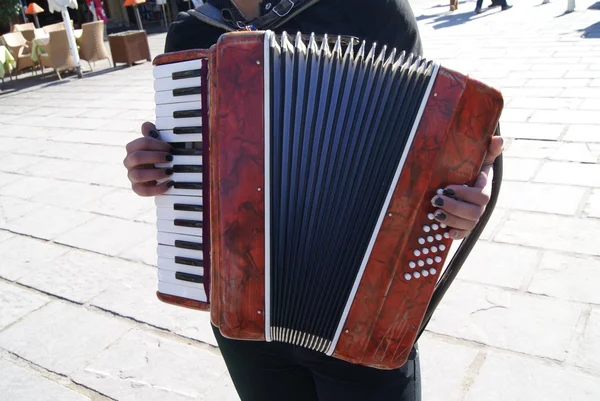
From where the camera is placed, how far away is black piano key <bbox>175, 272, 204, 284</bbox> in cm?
136

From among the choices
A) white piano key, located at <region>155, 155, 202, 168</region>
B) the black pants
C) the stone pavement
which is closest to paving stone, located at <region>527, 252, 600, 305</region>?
the stone pavement

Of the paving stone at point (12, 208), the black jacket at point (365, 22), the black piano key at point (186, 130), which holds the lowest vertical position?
the paving stone at point (12, 208)

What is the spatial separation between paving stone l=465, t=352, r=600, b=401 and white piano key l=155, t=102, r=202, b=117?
1.57 m

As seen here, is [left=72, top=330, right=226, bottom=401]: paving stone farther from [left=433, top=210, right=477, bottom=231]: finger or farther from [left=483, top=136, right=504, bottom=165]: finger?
[left=483, top=136, right=504, bottom=165]: finger

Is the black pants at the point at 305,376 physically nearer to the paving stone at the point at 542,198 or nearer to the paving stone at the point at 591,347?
the paving stone at the point at 591,347

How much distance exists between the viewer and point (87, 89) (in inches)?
369

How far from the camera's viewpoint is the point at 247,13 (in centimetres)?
146

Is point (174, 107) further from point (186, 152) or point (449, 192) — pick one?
point (449, 192)

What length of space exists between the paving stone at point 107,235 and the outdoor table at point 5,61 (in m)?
7.63

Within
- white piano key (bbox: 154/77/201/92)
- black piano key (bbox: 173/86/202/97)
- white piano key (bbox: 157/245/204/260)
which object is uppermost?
white piano key (bbox: 154/77/201/92)

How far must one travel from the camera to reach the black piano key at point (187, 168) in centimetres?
131

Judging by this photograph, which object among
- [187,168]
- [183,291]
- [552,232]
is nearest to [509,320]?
[552,232]

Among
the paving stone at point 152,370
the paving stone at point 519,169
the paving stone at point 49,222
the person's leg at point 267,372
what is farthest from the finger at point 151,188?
the paving stone at point 519,169

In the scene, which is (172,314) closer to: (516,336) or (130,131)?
(516,336)
